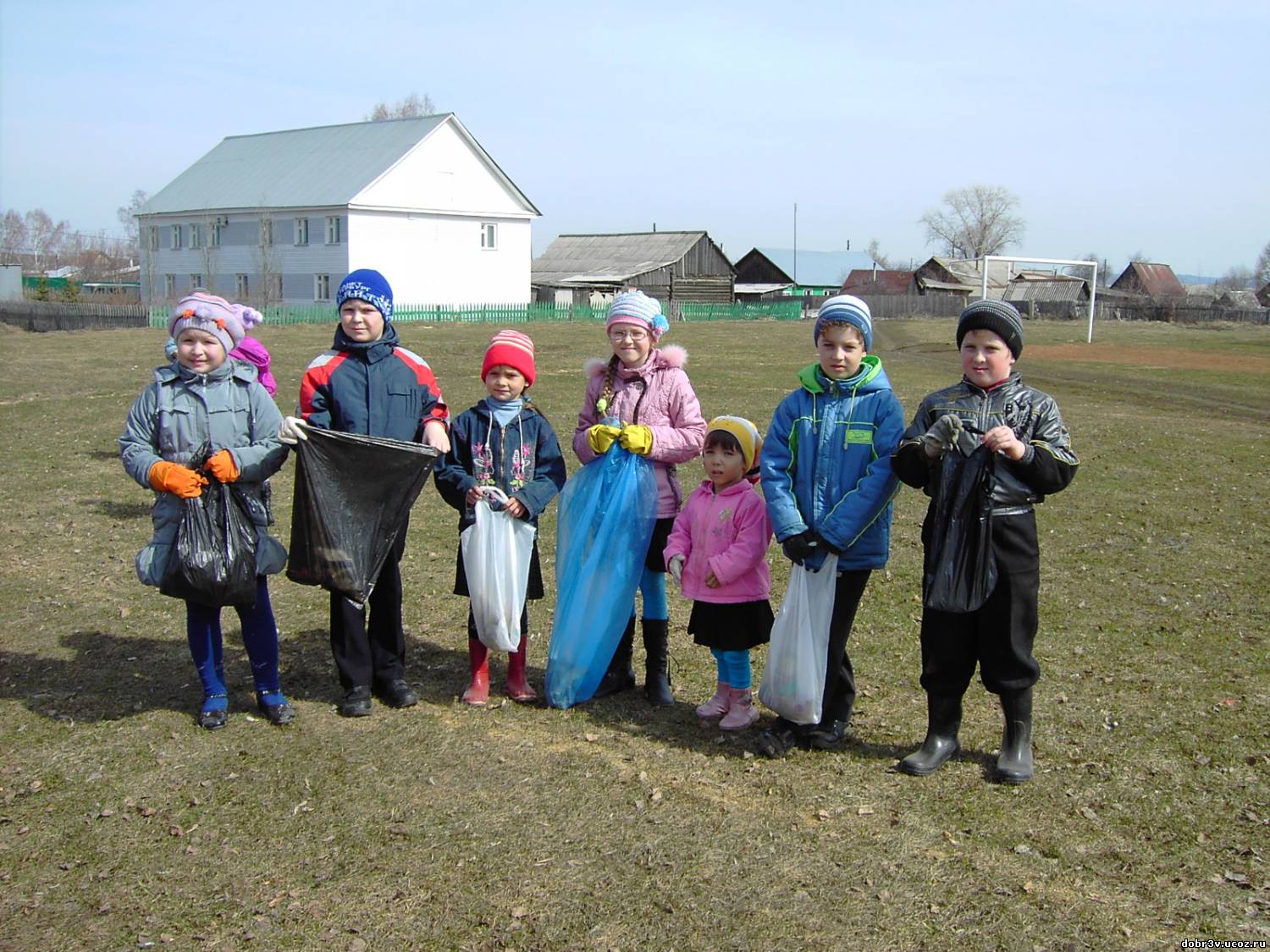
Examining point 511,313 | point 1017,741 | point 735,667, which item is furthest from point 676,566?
point 511,313

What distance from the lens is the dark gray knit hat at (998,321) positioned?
156 inches

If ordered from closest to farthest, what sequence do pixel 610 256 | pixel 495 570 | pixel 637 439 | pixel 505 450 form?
1. pixel 637 439
2. pixel 495 570
3. pixel 505 450
4. pixel 610 256

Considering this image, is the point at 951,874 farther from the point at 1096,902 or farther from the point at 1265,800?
the point at 1265,800

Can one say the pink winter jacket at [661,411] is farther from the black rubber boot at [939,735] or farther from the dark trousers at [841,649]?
the black rubber boot at [939,735]

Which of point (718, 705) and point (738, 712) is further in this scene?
point (718, 705)

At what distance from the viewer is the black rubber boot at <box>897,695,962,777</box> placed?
14.0 feet

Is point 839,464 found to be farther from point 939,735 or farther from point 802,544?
point 939,735

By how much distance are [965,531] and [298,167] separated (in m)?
51.8

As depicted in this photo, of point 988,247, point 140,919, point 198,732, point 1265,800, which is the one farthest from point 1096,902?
point 988,247

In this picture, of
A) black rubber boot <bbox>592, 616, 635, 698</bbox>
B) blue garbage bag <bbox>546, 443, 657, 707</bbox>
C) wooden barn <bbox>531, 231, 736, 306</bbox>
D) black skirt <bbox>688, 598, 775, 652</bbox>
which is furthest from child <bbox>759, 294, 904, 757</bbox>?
wooden barn <bbox>531, 231, 736, 306</bbox>

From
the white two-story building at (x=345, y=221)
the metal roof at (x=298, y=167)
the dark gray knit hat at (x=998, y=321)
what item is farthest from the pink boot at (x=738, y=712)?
the metal roof at (x=298, y=167)

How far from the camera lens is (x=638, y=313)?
4730 mm

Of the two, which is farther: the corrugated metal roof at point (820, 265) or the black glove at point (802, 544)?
the corrugated metal roof at point (820, 265)

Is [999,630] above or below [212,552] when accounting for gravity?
below
